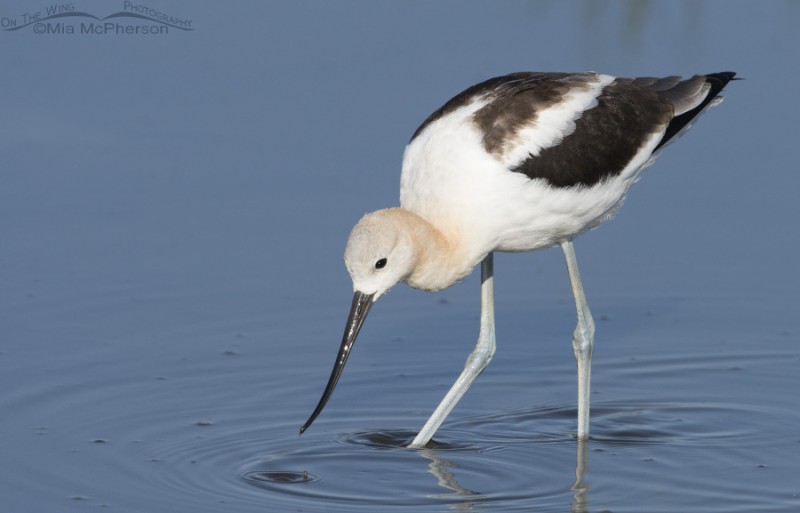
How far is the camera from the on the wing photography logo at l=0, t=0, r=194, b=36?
11.4m

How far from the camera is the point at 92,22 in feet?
37.4

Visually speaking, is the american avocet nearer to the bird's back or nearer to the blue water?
the bird's back

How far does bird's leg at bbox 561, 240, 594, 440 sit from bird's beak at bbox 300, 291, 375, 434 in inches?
43.8

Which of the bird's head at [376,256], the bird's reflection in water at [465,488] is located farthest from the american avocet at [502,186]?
the bird's reflection in water at [465,488]

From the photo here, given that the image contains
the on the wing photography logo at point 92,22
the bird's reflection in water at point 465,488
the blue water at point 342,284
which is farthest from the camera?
the on the wing photography logo at point 92,22

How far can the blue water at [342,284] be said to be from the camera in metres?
6.78

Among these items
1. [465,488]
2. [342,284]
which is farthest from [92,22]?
[465,488]

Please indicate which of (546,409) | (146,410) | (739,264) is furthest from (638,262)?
(146,410)

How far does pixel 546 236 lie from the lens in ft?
23.7

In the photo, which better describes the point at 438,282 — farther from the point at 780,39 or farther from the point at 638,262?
the point at 780,39

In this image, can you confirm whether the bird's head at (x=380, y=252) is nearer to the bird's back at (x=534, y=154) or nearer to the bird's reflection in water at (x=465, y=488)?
the bird's back at (x=534, y=154)

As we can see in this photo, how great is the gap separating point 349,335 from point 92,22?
5287mm

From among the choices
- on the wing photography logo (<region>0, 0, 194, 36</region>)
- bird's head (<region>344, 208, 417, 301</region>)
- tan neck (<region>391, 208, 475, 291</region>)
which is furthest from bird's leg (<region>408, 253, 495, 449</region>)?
on the wing photography logo (<region>0, 0, 194, 36</region>)

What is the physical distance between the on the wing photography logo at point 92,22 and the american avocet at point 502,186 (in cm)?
457
